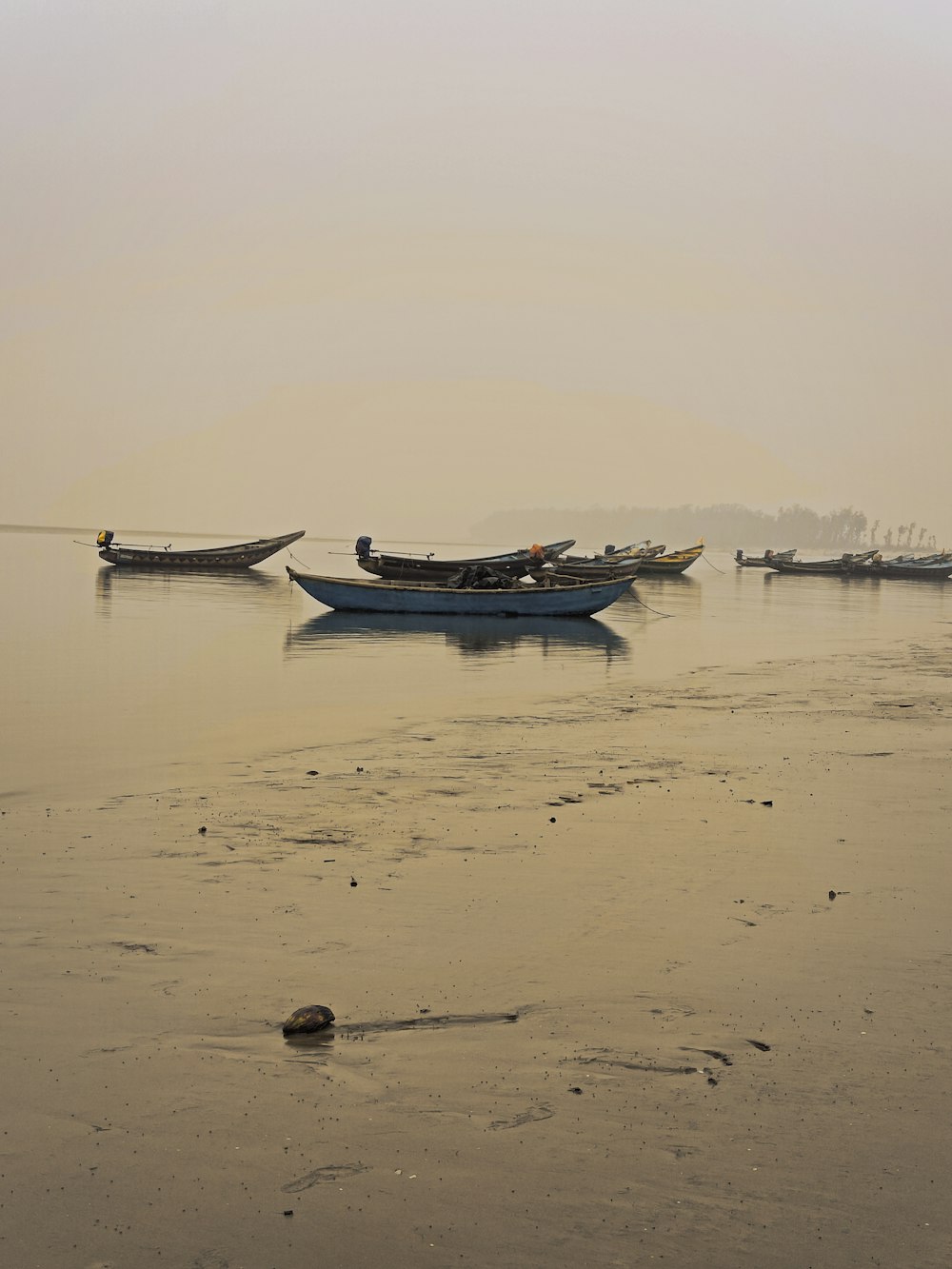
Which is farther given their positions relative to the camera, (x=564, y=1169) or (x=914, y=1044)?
(x=914, y=1044)

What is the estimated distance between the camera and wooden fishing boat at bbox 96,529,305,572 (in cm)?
7900

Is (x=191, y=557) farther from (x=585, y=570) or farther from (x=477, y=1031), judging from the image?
(x=477, y=1031)

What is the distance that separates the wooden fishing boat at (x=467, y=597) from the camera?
37.5 m

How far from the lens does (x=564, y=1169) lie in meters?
4.73

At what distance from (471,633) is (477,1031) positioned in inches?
1102

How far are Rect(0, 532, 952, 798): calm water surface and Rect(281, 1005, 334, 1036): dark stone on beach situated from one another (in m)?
6.69

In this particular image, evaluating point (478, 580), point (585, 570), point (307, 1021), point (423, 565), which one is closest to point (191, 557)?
point (585, 570)

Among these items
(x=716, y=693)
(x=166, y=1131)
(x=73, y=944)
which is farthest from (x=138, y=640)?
(x=166, y=1131)

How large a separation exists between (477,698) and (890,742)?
23.8 feet

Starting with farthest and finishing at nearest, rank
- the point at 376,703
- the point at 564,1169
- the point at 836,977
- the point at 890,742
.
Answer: the point at 376,703 → the point at 890,742 → the point at 836,977 → the point at 564,1169

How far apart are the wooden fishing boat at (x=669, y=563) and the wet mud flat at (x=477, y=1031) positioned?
7572 centimetres

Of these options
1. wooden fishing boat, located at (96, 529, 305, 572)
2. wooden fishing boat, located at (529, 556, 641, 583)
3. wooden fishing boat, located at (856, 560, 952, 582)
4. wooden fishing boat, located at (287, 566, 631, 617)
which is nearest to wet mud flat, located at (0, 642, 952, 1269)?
wooden fishing boat, located at (287, 566, 631, 617)

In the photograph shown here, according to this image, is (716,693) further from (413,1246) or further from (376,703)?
(413,1246)

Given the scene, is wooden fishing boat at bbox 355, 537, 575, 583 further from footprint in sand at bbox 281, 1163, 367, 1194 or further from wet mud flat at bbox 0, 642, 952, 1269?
footprint in sand at bbox 281, 1163, 367, 1194
